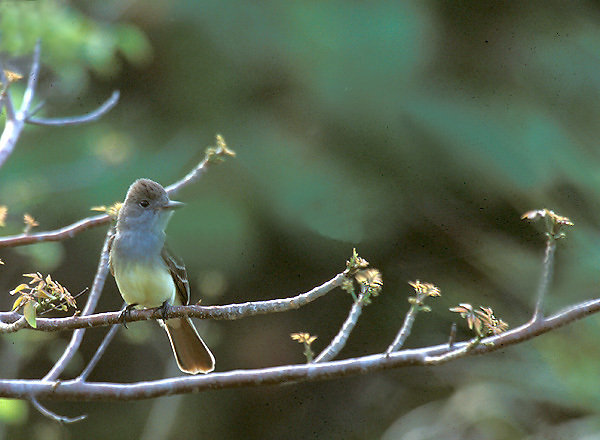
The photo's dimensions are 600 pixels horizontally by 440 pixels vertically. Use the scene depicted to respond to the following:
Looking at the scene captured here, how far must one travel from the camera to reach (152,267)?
3.25m

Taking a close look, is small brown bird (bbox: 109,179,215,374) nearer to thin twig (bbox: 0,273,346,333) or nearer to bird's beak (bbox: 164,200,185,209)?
bird's beak (bbox: 164,200,185,209)

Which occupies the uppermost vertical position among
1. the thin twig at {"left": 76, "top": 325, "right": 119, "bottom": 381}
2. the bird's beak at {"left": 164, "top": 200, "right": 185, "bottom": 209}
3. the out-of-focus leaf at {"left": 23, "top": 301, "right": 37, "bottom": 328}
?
the out-of-focus leaf at {"left": 23, "top": 301, "right": 37, "bottom": 328}

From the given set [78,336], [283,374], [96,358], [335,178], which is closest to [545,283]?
[283,374]

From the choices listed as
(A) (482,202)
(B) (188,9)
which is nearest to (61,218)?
(B) (188,9)

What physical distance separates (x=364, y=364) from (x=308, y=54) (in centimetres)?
381

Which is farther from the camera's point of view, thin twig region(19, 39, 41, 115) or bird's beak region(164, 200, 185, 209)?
bird's beak region(164, 200, 185, 209)

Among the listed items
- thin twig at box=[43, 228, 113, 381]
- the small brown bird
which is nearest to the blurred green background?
the small brown bird

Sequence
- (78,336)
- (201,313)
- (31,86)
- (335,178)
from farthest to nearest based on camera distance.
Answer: (335,178), (31,86), (78,336), (201,313)

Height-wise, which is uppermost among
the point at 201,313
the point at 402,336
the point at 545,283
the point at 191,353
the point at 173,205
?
the point at 545,283

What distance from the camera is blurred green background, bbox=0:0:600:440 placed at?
199 inches

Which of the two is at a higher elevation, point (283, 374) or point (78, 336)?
point (283, 374)

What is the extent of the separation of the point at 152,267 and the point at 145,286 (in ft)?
0.38

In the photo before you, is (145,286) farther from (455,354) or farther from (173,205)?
(455,354)

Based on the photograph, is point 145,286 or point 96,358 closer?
point 96,358
